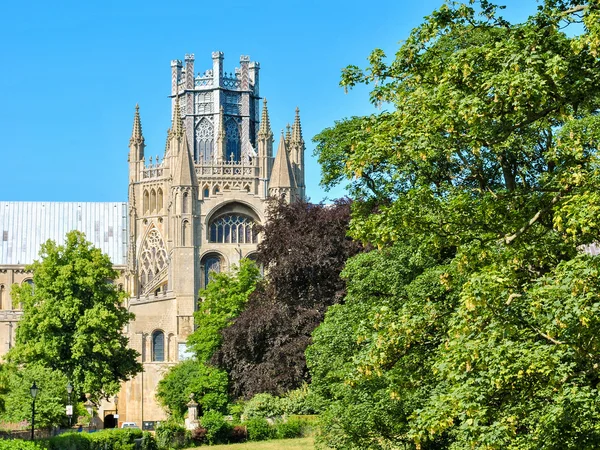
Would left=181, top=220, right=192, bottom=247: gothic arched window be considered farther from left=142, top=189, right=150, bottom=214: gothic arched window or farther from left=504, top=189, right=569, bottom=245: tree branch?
left=504, top=189, right=569, bottom=245: tree branch

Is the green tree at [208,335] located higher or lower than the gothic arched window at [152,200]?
lower

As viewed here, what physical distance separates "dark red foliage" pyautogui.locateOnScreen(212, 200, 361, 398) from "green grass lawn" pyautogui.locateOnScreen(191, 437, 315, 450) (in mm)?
3158

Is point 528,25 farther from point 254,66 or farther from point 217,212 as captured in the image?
point 254,66

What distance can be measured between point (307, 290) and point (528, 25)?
26.0 m

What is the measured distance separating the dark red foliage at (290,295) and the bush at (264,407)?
0.33m

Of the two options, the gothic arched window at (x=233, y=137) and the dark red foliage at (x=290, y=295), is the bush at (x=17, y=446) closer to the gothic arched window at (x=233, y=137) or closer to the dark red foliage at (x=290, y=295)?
the dark red foliage at (x=290, y=295)

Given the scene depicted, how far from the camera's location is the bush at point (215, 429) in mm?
37719

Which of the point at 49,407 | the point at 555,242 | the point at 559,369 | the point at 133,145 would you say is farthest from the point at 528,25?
the point at 133,145

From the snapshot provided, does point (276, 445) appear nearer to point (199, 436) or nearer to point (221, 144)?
point (199, 436)

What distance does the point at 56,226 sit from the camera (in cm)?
8544

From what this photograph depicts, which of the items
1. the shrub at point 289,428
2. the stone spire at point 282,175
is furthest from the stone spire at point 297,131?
the shrub at point 289,428

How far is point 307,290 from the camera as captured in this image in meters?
39.6

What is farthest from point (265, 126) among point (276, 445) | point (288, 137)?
point (276, 445)

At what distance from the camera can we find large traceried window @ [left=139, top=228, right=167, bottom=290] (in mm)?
80125
